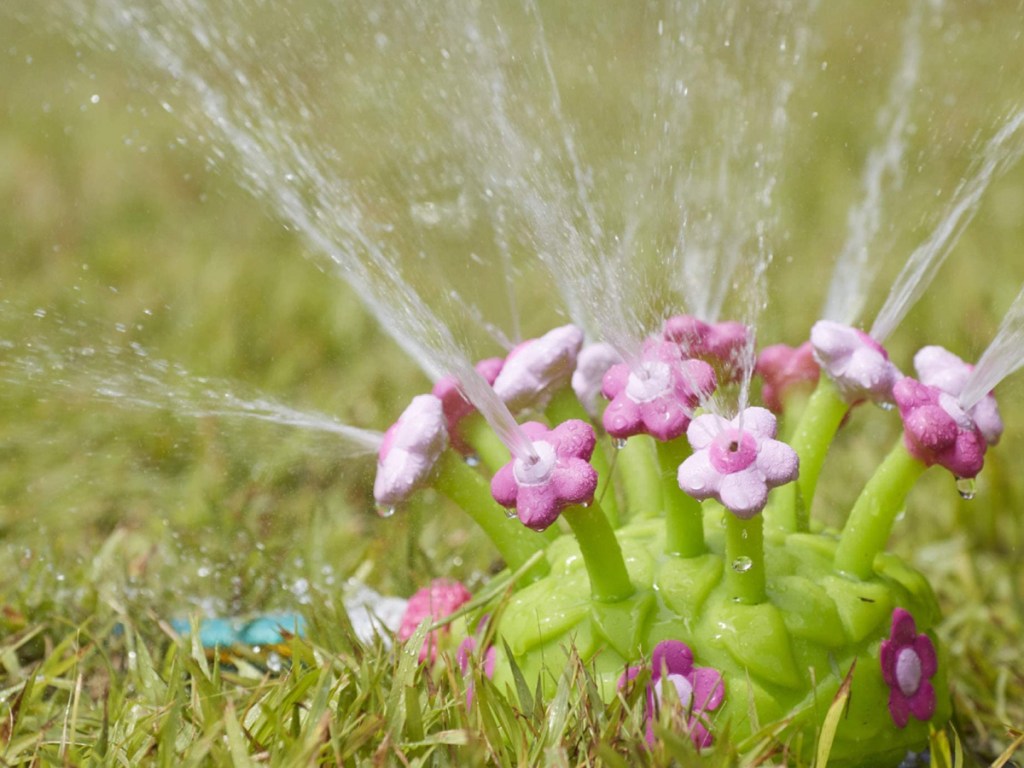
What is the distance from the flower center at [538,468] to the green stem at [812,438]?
13.3 inches

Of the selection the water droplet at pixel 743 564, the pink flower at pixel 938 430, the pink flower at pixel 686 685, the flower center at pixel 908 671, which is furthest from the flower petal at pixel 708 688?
the pink flower at pixel 938 430

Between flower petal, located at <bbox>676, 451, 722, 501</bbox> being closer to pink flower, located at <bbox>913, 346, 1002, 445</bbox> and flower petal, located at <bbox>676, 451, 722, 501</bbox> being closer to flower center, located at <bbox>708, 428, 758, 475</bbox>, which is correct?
flower center, located at <bbox>708, 428, 758, 475</bbox>

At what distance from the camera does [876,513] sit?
1.33 meters

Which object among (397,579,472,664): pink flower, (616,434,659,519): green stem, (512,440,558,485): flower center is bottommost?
(397,579,472,664): pink flower

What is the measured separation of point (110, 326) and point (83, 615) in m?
1.18

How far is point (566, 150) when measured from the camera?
2.33m

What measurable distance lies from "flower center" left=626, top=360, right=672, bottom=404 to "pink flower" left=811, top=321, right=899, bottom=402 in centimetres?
21

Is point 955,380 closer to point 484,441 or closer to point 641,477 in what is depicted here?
point 641,477

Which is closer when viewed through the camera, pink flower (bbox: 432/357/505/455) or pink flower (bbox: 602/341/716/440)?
pink flower (bbox: 602/341/716/440)

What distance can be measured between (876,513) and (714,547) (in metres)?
0.18

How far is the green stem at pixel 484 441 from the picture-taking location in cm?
143

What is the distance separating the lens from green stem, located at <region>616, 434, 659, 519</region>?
4.94 ft

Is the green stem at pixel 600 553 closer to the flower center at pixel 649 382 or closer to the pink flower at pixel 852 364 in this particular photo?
the flower center at pixel 649 382

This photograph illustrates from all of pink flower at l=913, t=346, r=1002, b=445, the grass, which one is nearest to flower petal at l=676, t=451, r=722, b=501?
the grass
